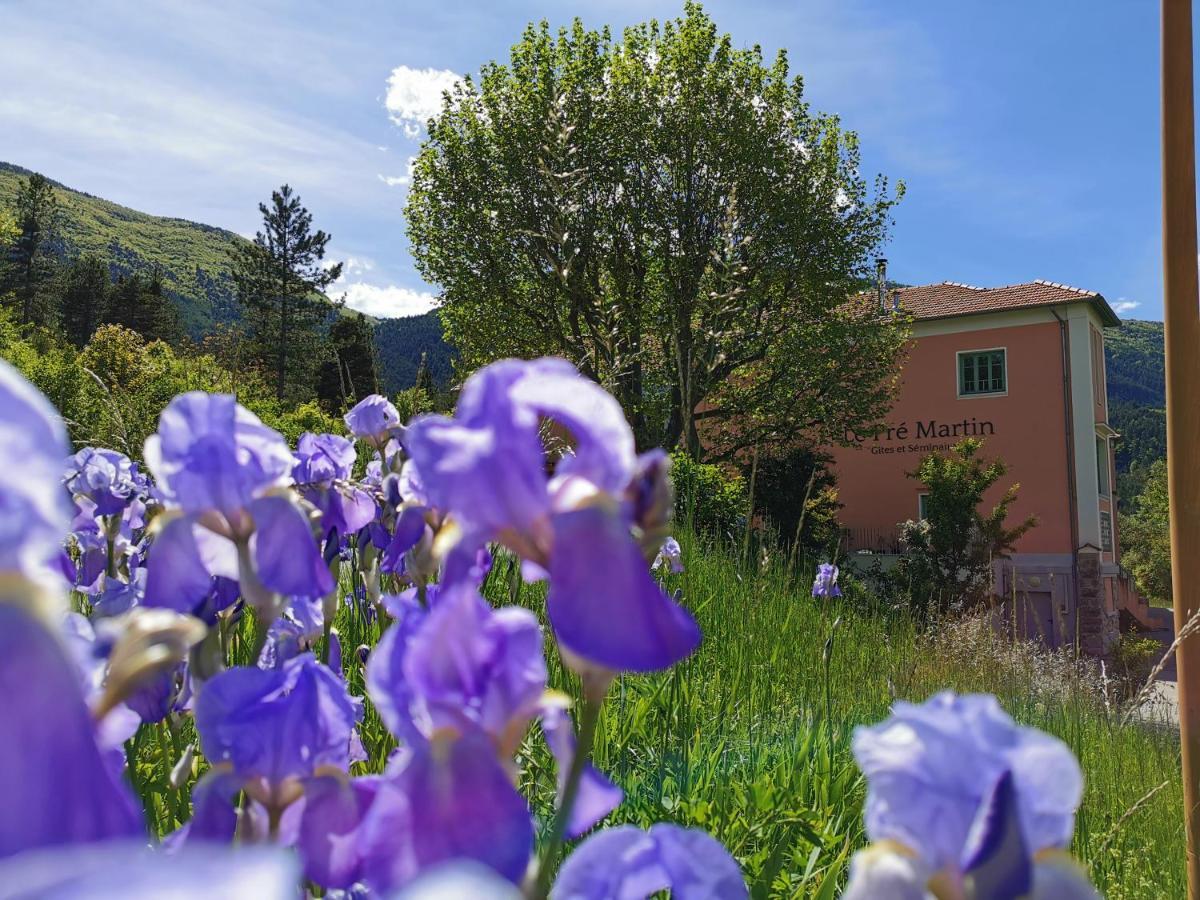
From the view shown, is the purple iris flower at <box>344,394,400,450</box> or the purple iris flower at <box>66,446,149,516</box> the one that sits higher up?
the purple iris flower at <box>344,394,400,450</box>

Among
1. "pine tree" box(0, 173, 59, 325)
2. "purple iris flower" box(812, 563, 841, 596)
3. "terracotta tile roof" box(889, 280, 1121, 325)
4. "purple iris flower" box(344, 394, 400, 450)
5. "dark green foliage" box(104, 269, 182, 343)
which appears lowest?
"purple iris flower" box(812, 563, 841, 596)

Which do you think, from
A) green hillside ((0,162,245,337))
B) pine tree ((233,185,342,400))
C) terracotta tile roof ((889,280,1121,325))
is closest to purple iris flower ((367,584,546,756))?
terracotta tile roof ((889,280,1121,325))

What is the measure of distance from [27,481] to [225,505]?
0.35 metres

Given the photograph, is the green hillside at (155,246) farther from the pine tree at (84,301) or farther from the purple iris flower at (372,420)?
the purple iris flower at (372,420)

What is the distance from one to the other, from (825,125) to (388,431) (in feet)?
58.1

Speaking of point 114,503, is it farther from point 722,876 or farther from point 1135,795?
point 1135,795

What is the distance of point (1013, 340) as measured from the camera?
20.6 m

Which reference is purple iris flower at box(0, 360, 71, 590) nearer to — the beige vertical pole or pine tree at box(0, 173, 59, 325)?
the beige vertical pole

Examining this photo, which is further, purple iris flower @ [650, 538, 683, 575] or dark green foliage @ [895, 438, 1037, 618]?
dark green foliage @ [895, 438, 1037, 618]

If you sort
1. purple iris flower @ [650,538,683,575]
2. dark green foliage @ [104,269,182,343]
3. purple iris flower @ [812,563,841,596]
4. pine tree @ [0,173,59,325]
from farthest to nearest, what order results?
dark green foliage @ [104,269,182,343]
pine tree @ [0,173,59,325]
purple iris flower @ [812,563,841,596]
purple iris flower @ [650,538,683,575]

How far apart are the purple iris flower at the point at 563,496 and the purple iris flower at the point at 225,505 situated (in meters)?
0.23

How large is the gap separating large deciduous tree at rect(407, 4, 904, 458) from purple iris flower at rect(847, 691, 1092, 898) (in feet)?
48.3

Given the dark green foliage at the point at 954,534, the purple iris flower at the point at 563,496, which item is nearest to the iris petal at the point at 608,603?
the purple iris flower at the point at 563,496

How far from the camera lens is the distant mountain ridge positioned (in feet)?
458
